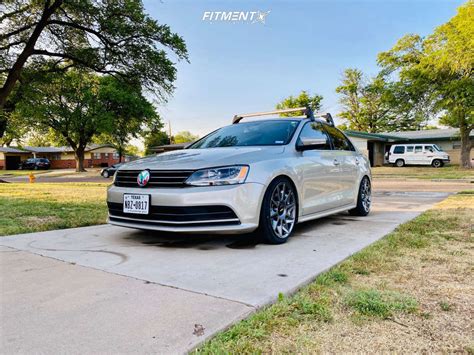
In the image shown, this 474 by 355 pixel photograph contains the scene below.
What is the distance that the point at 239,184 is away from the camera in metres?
3.42

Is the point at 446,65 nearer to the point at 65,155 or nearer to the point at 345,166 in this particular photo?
the point at 345,166

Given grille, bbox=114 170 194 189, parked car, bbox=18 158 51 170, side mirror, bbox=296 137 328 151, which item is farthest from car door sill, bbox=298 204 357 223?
parked car, bbox=18 158 51 170

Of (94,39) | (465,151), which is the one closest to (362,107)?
(465,151)

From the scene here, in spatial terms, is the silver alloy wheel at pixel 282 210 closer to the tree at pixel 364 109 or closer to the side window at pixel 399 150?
the side window at pixel 399 150

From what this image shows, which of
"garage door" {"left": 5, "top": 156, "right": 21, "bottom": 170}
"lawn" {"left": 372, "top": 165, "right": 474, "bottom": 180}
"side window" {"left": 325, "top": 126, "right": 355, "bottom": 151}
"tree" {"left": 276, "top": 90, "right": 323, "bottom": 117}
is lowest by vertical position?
"lawn" {"left": 372, "top": 165, "right": 474, "bottom": 180}

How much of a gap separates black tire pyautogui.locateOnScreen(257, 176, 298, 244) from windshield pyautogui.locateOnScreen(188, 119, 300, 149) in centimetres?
62

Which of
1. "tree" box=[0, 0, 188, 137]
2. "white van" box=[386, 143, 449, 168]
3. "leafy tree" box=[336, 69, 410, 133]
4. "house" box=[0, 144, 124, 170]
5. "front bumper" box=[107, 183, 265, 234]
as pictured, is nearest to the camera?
"front bumper" box=[107, 183, 265, 234]

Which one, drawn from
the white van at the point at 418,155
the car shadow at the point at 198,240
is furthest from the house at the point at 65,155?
the car shadow at the point at 198,240

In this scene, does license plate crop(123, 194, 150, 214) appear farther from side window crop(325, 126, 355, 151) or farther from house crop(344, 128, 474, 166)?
house crop(344, 128, 474, 166)

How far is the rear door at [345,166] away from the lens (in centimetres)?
507

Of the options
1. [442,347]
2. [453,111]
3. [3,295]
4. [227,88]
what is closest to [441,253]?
[442,347]

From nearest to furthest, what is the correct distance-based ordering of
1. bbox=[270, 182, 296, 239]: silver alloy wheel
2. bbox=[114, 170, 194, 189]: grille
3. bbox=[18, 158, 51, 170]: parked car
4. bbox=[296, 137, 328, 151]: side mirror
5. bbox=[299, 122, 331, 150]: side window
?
bbox=[114, 170, 194, 189]: grille
bbox=[270, 182, 296, 239]: silver alloy wheel
bbox=[296, 137, 328, 151]: side mirror
bbox=[299, 122, 331, 150]: side window
bbox=[18, 158, 51, 170]: parked car

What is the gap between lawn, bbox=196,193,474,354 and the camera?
171cm

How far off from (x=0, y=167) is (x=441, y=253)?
59660mm
